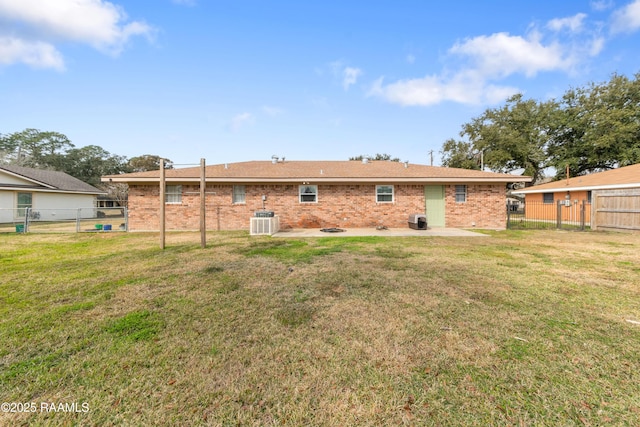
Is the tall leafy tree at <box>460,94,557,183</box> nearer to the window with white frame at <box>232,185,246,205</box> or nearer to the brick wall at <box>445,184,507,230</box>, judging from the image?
the brick wall at <box>445,184,507,230</box>

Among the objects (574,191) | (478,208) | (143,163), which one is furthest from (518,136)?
(143,163)

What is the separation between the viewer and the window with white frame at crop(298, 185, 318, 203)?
13094mm

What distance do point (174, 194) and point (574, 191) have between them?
77.8ft

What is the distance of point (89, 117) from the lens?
15922mm

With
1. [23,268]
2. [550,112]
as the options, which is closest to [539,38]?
[550,112]

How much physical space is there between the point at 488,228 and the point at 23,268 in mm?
→ 16528

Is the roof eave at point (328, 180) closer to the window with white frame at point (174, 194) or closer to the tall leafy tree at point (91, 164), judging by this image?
the window with white frame at point (174, 194)

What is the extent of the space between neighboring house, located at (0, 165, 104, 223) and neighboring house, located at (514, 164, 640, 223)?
3128cm

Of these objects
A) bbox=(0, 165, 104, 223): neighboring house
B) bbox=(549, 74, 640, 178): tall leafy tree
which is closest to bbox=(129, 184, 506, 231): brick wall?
bbox=(0, 165, 104, 223): neighboring house

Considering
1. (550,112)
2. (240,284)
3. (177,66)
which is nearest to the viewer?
(240,284)

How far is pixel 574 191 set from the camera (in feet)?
54.2

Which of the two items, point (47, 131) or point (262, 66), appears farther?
point (47, 131)

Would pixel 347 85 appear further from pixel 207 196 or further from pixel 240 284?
pixel 240 284

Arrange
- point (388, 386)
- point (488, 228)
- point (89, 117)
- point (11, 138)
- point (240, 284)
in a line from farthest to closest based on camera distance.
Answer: point (11, 138)
point (89, 117)
point (488, 228)
point (240, 284)
point (388, 386)
